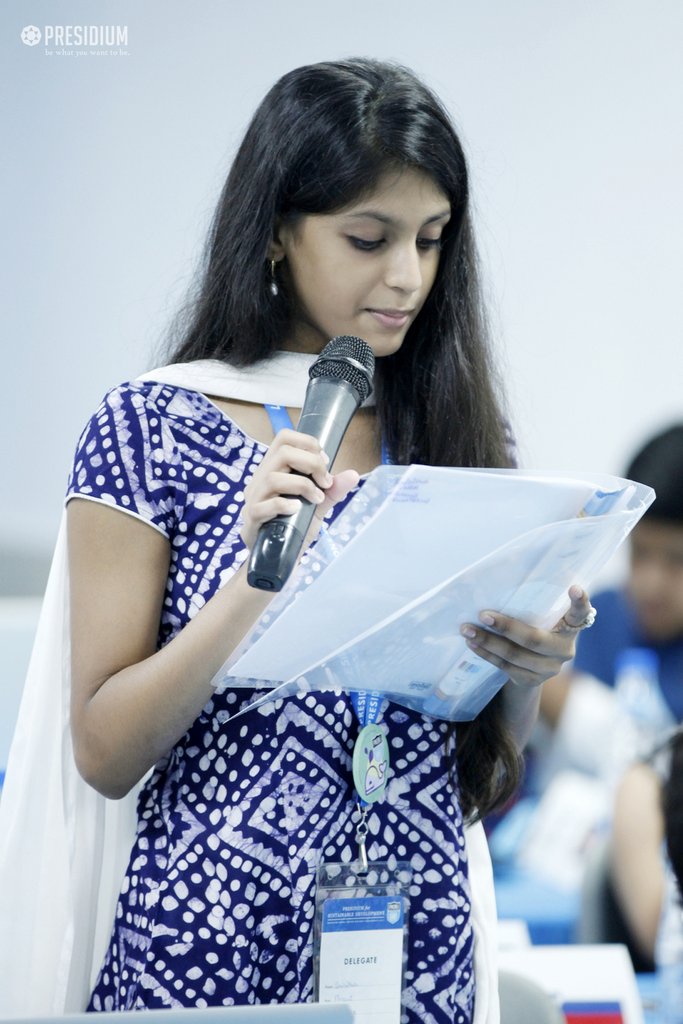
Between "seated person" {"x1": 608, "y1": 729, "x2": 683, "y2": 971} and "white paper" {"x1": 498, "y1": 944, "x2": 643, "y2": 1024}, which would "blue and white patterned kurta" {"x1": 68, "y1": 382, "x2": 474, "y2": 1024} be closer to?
"white paper" {"x1": 498, "y1": 944, "x2": 643, "y2": 1024}

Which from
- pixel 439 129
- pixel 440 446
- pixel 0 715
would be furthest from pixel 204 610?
pixel 0 715

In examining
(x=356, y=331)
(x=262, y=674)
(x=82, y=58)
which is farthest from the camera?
(x=82, y=58)

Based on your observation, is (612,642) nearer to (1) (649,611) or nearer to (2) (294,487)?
(1) (649,611)

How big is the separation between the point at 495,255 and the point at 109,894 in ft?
5.59

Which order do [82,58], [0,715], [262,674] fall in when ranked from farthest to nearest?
1. [82,58]
2. [0,715]
3. [262,674]

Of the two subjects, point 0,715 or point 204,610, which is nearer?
point 204,610

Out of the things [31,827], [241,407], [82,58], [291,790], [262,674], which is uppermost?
[82,58]

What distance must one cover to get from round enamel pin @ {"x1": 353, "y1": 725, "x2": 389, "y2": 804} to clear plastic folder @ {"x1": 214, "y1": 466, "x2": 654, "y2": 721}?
0.22 ft

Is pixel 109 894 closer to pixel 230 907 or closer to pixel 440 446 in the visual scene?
pixel 230 907

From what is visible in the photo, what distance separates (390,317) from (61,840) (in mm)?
633

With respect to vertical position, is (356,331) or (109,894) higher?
(356,331)

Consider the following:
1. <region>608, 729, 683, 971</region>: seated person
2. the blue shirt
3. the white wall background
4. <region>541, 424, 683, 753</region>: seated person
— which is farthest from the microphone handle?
the blue shirt

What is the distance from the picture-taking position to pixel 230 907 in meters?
1.10

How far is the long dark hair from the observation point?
121 cm
